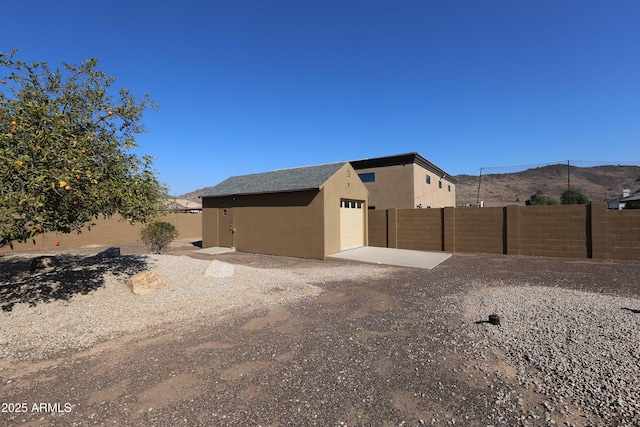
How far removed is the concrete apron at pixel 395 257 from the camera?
1185 cm

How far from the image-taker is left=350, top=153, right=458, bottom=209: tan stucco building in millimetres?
22547

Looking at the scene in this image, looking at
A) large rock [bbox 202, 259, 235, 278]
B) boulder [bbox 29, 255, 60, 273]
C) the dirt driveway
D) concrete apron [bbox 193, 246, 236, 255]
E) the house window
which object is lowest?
the dirt driveway

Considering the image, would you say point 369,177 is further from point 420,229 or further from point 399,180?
point 420,229

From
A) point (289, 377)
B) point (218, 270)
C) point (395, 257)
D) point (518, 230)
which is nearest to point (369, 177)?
point (395, 257)

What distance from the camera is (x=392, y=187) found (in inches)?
928

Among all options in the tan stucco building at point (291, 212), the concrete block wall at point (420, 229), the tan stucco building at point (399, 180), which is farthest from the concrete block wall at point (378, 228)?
the tan stucco building at point (399, 180)

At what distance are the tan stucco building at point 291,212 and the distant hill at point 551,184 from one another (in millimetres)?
35464

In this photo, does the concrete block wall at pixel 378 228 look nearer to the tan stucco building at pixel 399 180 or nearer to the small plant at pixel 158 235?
the tan stucco building at pixel 399 180

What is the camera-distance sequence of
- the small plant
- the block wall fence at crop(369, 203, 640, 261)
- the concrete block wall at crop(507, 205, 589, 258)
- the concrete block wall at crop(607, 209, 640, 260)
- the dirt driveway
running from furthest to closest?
the small plant → the concrete block wall at crop(507, 205, 589, 258) → the block wall fence at crop(369, 203, 640, 261) → the concrete block wall at crop(607, 209, 640, 260) → the dirt driveway

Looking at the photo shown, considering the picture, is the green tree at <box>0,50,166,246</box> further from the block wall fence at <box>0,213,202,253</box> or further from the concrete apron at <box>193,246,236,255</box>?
the block wall fence at <box>0,213,202,253</box>

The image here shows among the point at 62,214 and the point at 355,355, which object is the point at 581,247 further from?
the point at 62,214

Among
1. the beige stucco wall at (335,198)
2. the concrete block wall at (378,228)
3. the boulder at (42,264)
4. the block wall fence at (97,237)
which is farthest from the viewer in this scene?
the block wall fence at (97,237)

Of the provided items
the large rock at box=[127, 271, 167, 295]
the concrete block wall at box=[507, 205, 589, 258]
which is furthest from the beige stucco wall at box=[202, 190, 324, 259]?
the concrete block wall at box=[507, 205, 589, 258]

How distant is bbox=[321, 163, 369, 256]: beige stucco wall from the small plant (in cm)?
675
